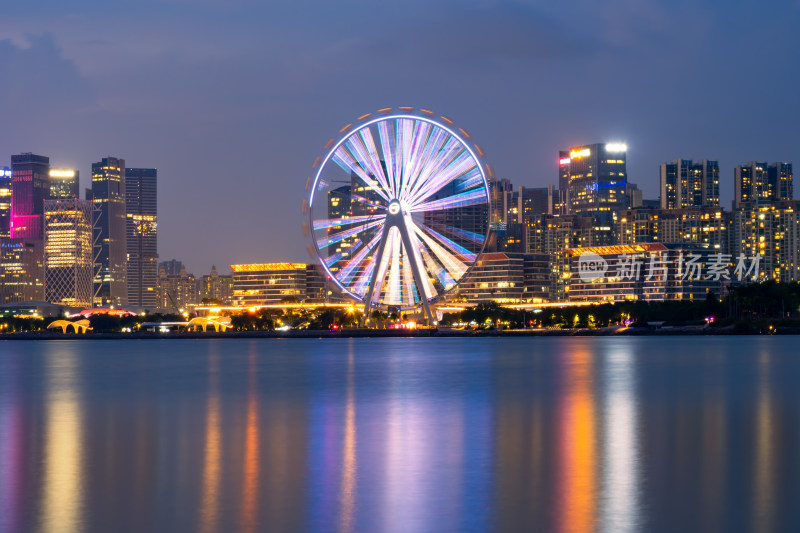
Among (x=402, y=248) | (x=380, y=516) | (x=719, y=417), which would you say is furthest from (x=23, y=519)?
(x=402, y=248)

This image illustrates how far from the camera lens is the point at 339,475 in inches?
870

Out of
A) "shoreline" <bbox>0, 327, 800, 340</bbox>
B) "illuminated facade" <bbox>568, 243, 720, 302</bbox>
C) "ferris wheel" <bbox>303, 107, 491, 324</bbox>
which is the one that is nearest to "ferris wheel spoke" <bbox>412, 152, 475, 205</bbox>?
"ferris wheel" <bbox>303, 107, 491, 324</bbox>

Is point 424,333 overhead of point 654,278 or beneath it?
beneath

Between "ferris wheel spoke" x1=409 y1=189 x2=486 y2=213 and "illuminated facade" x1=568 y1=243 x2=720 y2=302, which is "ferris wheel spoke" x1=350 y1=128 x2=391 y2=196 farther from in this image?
"illuminated facade" x1=568 y1=243 x2=720 y2=302

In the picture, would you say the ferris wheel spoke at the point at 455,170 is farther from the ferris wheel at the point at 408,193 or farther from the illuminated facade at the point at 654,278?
the illuminated facade at the point at 654,278

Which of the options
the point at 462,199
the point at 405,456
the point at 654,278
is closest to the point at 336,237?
the point at 462,199

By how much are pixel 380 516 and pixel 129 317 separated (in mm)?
186657

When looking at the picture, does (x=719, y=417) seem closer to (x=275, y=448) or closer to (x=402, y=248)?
(x=275, y=448)

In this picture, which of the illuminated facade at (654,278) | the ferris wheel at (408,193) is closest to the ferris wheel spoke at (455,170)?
the ferris wheel at (408,193)

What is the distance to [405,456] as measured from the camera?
25250 mm

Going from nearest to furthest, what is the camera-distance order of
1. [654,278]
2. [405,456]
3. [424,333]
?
1. [405,456]
2. [424,333]
3. [654,278]

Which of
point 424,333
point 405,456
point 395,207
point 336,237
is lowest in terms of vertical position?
point 424,333

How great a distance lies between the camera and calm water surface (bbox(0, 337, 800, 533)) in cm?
1792

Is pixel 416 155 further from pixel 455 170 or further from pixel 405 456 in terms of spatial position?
pixel 405 456
